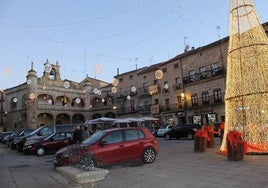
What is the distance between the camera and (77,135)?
15.8m

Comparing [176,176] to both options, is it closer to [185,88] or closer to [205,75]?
[205,75]

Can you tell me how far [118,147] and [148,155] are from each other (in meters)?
1.42

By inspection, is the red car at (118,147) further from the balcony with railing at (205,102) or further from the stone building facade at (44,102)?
the stone building facade at (44,102)

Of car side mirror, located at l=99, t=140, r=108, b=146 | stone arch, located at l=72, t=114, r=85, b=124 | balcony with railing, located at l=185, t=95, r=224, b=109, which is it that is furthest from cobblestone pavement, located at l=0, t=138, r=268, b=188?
stone arch, located at l=72, t=114, r=85, b=124

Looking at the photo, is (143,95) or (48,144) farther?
(143,95)

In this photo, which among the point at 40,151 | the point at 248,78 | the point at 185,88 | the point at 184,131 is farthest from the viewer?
the point at 185,88

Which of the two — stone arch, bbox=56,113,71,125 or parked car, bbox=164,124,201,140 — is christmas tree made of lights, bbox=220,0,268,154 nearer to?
parked car, bbox=164,124,201,140

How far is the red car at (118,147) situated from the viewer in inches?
397

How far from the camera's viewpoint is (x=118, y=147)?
10531mm

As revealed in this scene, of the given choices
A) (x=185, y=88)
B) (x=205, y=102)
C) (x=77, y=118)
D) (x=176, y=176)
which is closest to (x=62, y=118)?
(x=77, y=118)

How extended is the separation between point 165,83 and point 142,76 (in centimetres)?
658

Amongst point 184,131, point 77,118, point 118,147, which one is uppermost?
point 77,118

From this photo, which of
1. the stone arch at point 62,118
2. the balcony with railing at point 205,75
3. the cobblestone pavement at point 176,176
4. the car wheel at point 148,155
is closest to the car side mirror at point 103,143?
the cobblestone pavement at point 176,176

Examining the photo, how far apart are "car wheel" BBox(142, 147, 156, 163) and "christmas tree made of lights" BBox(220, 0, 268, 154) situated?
11.6 feet
